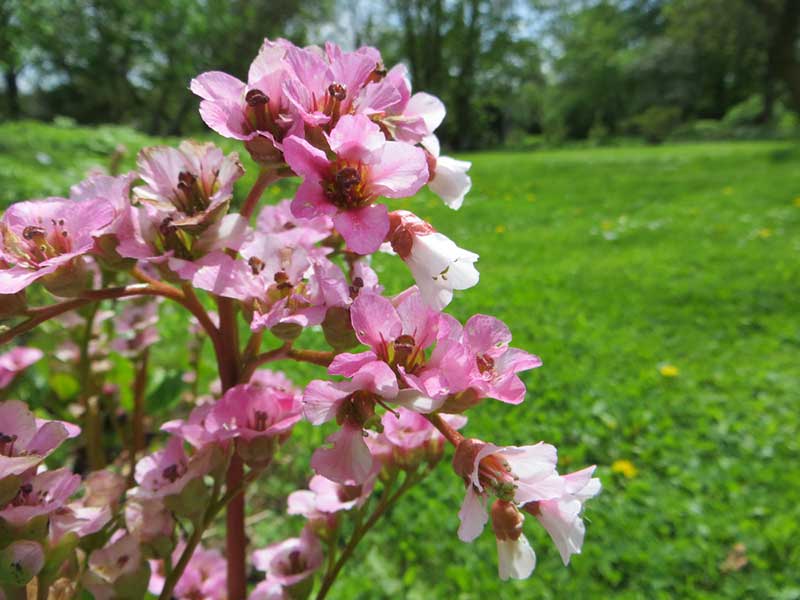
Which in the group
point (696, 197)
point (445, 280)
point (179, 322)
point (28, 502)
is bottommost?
point (696, 197)

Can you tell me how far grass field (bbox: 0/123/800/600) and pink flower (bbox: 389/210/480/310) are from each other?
1.30 feet

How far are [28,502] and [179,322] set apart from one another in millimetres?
2341

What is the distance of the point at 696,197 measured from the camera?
620 cm

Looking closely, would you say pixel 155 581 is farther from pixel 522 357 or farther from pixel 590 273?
pixel 590 273

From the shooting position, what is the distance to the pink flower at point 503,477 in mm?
467

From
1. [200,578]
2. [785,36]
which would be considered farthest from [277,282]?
[785,36]

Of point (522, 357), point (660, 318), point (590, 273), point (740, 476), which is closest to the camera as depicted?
point (522, 357)

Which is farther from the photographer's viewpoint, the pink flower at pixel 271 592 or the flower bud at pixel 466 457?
the pink flower at pixel 271 592

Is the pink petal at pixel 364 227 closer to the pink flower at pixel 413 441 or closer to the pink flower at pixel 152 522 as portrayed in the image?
the pink flower at pixel 413 441

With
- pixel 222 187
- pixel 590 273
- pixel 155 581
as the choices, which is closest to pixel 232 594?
pixel 155 581

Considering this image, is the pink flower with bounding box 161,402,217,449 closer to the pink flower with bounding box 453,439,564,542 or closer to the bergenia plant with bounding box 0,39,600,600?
the bergenia plant with bounding box 0,39,600,600

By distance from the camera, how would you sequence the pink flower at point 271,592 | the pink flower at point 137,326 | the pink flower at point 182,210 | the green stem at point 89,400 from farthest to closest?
1. the pink flower at point 137,326
2. the green stem at point 89,400
3. the pink flower at point 271,592
4. the pink flower at point 182,210

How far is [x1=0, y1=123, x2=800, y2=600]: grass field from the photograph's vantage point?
4.89 feet

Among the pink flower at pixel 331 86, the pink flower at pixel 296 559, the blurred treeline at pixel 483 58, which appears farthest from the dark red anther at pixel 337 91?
the blurred treeline at pixel 483 58
